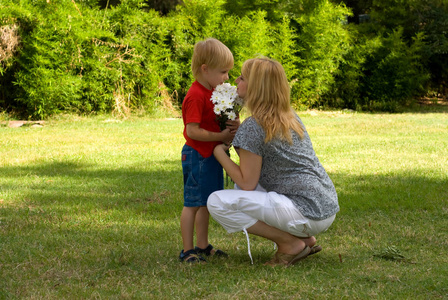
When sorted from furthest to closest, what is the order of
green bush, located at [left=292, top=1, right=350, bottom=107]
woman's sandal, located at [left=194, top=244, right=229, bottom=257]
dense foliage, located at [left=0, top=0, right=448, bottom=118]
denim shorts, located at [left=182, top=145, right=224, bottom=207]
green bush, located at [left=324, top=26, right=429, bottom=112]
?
green bush, located at [left=324, top=26, right=429, bottom=112] → green bush, located at [left=292, top=1, right=350, bottom=107] → dense foliage, located at [left=0, top=0, right=448, bottom=118] → woman's sandal, located at [left=194, top=244, right=229, bottom=257] → denim shorts, located at [left=182, top=145, right=224, bottom=207]

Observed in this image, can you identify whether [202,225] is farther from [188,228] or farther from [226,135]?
[226,135]

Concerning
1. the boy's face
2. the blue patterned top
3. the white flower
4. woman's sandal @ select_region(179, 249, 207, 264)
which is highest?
the boy's face

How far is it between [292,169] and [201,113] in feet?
1.98

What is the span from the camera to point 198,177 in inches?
129

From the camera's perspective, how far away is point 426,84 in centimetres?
1856

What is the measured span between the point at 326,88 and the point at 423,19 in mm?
4526

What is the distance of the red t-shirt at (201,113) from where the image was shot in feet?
10.5

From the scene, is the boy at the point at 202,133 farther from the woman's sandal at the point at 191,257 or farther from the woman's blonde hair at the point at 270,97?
the woman's blonde hair at the point at 270,97

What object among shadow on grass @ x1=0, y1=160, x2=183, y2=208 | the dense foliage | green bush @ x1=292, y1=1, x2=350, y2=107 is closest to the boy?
shadow on grass @ x1=0, y1=160, x2=183, y2=208

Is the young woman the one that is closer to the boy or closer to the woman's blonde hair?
the woman's blonde hair

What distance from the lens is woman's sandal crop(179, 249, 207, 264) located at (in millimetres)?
3257

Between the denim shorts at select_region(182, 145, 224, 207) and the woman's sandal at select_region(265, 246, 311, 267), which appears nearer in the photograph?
the woman's sandal at select_region(265, 246, 311, 267)

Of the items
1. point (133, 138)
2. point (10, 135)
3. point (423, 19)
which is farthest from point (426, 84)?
point (10, 135)

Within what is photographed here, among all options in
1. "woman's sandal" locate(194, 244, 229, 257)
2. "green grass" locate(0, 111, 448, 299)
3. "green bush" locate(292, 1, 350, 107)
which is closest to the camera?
"green grass" locate(0, 111, 448, 299)
